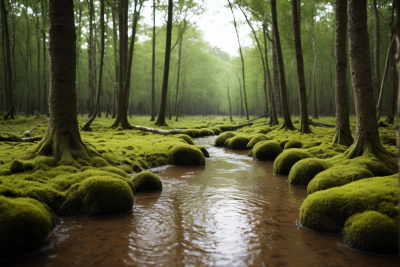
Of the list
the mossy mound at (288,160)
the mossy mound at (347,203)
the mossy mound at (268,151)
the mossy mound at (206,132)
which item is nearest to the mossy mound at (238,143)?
the mossy mound at (268,151)

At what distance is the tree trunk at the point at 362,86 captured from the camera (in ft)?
18.6

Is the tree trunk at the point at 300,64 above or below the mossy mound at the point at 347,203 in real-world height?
above

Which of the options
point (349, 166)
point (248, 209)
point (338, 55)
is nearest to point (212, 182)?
point (248, 209)

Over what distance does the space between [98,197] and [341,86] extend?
8.02 meters

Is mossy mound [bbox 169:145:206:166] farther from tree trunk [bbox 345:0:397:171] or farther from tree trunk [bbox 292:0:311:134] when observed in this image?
tree trunk [bbox 292:0:311:134]

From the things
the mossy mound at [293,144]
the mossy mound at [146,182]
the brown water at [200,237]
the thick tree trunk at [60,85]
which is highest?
the thick tree trunk at [60,85]

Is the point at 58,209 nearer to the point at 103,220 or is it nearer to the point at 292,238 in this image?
the point at 103,220

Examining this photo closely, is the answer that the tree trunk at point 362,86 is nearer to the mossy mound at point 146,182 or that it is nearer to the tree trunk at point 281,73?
the mossy mound at point 146,182

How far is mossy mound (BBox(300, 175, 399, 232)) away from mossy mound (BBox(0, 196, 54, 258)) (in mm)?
3398

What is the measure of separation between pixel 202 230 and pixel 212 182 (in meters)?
2.74

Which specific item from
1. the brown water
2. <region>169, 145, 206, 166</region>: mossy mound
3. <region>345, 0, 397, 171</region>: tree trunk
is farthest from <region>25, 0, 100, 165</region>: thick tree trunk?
<region>345, 0, 397, 171</region>: tree trunk

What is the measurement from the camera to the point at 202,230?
3555 mm

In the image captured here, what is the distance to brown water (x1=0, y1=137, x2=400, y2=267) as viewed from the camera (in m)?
2.74

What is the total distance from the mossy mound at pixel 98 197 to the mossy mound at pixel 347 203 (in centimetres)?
280
